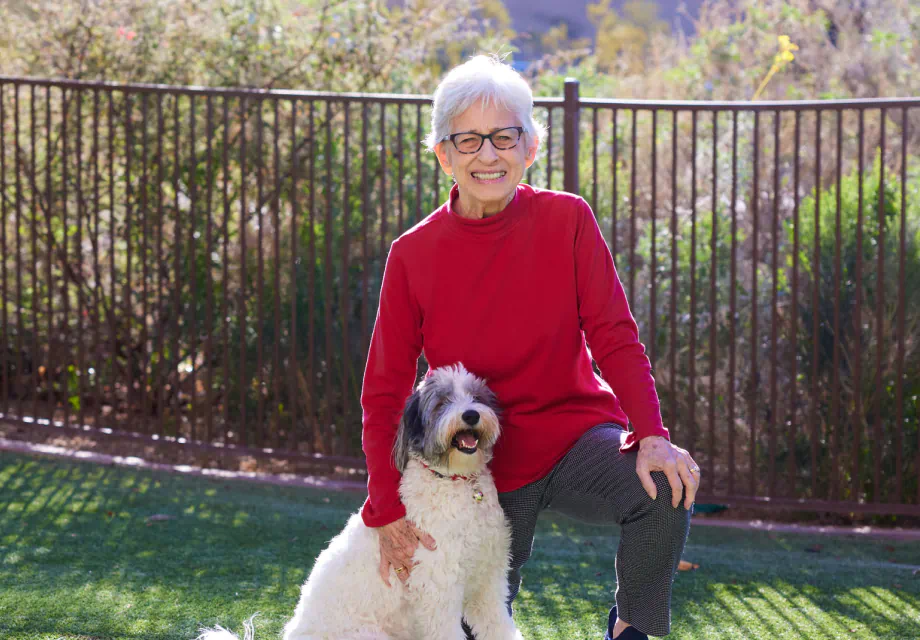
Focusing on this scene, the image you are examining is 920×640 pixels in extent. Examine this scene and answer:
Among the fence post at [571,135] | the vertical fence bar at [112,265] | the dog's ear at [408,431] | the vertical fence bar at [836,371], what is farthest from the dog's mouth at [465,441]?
the vertical fence bar at [112,265]

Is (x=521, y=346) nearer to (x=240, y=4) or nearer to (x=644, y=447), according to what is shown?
(x=644, y=447)

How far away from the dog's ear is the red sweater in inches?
2.3

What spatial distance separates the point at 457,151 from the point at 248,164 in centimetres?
414

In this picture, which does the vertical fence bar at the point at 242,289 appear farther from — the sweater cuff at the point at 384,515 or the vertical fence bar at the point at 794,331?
the sweater cuff at the point at 384,515

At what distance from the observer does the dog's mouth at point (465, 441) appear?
9.30 feet

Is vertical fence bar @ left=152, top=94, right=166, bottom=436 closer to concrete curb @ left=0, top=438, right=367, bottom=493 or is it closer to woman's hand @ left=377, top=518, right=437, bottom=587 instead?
concrete curb @ left=0, top=438, right=367, bottom=493

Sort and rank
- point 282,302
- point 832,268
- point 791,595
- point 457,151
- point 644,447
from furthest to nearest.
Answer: point 282,302
point 832,268
point 791,595
point 457,151
point 644,447

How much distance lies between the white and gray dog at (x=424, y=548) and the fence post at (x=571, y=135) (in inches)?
112

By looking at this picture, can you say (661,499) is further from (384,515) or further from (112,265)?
(112,265)

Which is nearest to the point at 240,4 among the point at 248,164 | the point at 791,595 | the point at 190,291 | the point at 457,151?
the point at 248,164

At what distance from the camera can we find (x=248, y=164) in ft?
22.6

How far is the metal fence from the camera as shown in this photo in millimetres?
5480

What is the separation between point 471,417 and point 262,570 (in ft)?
6.24

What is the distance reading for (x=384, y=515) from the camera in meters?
2.96
